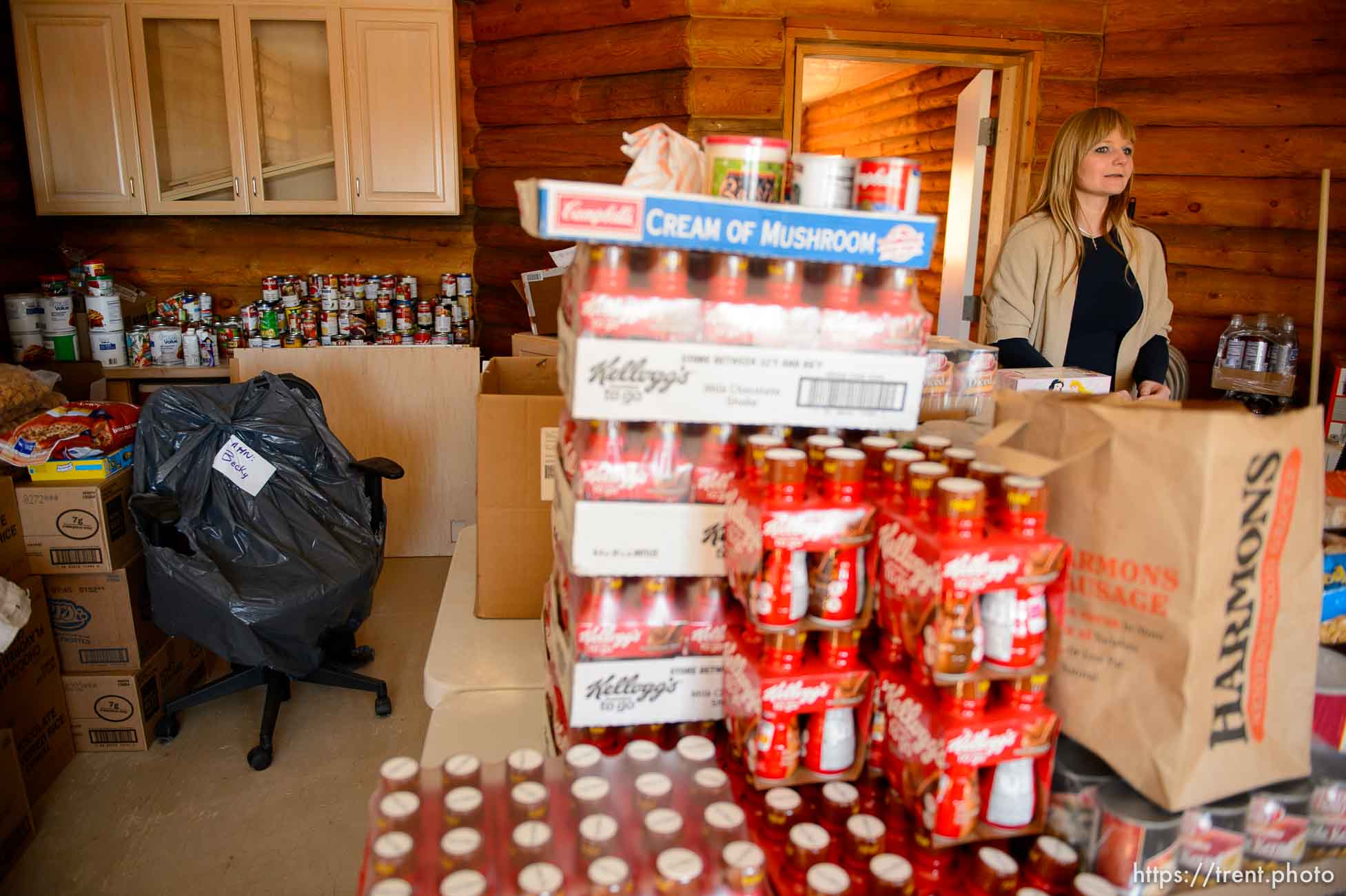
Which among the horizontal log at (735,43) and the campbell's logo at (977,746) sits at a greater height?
the horizontal log at (735,43)

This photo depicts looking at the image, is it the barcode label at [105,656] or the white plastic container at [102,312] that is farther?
the white plastic container at [102,312]

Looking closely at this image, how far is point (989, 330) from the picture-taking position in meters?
2.33

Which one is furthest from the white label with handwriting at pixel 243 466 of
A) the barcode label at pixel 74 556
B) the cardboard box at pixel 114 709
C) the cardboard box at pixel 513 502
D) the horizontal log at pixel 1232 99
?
the horizontal log at pixel 1232 99

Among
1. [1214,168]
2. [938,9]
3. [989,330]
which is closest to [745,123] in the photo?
[938,9]

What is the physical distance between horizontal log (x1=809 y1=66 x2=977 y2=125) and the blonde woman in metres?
2.23

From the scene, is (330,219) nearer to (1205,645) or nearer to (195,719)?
(195,719)

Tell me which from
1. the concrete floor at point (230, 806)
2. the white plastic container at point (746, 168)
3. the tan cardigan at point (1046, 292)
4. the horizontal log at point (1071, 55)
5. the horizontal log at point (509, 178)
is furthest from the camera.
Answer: the horizontal log at point (509, 178)

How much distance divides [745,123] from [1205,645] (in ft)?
9.37

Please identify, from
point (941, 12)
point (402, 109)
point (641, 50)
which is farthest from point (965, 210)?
point (402, 109)

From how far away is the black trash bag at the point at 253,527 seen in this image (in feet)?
7.34

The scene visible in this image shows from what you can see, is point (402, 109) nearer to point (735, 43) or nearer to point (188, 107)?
point (188, 107)

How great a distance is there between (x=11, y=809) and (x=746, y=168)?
2285 millimetres

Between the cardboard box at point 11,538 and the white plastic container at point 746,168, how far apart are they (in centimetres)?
219

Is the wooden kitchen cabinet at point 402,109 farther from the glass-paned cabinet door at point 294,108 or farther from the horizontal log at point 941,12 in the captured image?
the horizontal log at point 941,12
